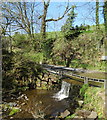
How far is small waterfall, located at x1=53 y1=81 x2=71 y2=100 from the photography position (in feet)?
22.6

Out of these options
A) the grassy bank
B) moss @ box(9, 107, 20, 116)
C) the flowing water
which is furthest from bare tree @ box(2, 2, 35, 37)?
the grassy bank

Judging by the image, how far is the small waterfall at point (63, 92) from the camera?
22.6 feet

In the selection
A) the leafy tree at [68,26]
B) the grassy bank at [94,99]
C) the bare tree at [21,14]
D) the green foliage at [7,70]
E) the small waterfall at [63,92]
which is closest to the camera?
the grassy bank at [94,99]

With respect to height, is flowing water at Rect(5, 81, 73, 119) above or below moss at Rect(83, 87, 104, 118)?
below

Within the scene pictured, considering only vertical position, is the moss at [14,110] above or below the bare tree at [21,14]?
below

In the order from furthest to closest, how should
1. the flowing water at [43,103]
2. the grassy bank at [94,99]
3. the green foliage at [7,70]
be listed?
1. the green foliage at [7,70]
2. the flowing water at [43,103]
3. the grassy bank at [94,99]

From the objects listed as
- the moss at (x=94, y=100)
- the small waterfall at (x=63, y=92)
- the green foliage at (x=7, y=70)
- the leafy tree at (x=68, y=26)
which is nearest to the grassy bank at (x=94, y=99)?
the moss at (x=94, y=100)

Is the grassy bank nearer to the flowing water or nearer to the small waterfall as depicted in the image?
the flowing water

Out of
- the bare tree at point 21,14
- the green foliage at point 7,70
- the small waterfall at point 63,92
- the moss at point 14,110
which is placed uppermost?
the bare tree at point 21,14

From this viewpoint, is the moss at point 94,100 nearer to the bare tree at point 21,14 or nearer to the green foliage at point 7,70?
the green foliage at point 7,70

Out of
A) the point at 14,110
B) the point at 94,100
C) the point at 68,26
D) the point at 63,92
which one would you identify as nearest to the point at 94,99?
the point at 94,100

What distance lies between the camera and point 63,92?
23.6ft

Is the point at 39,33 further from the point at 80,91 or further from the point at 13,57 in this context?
the point at 80,91

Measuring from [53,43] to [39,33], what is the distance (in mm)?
2215
